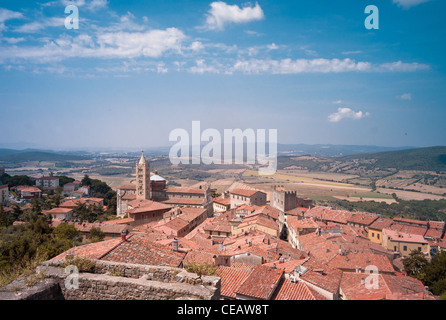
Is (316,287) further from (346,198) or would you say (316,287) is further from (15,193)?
(346,198)

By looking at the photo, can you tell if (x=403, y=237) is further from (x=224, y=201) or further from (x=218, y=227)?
(x=224, y=201)

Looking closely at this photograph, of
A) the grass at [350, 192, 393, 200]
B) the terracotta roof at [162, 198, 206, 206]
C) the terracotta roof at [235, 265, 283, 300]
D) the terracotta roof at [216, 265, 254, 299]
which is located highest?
the terracotta roof at [235, 265, 283, 300]

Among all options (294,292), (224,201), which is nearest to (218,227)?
(294,292)

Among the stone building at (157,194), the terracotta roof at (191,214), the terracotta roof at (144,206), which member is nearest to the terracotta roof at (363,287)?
the terracotta roof at (191,214)

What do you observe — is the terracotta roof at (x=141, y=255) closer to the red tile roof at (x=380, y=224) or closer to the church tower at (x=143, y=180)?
the red tile roof at (x=380, y=224)

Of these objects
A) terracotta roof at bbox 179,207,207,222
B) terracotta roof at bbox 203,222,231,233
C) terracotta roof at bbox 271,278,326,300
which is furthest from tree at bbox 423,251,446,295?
terracotta roof at bbox 179,207,207,222

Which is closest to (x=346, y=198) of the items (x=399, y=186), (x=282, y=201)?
(x=399, y=186)

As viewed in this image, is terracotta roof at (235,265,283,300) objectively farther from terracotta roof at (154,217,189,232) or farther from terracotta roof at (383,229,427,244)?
terracotta roof at (383,229,427,244)
